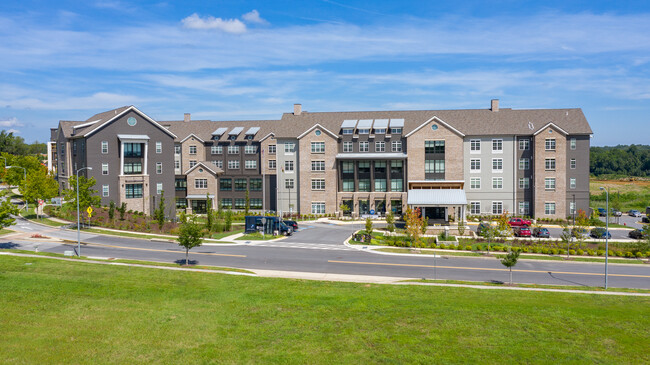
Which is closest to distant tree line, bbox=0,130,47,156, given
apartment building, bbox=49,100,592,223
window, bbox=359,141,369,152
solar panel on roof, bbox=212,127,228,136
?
apartment building, bbox=49,100,592,223

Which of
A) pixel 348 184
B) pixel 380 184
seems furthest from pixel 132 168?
pixel 380 184

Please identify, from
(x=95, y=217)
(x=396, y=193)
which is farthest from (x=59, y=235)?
(x=396, y=193)

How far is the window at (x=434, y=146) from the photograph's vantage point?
66.6m

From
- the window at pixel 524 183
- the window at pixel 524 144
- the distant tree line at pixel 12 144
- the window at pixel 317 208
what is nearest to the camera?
the window at pixel 524 144

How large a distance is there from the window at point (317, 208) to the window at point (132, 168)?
25.3 metres

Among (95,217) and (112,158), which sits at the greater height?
(112,158)

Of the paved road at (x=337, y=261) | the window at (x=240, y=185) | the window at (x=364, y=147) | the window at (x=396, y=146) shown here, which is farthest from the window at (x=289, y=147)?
the paved road at (x=337, y=261)

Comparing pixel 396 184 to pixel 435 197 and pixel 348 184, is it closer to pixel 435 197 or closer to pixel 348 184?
pixel 348 184

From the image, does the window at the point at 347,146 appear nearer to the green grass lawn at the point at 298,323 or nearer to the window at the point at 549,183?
the window at the point at 549,183

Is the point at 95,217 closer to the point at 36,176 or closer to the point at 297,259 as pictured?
the point at 36,176

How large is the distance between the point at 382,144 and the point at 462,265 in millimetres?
33346

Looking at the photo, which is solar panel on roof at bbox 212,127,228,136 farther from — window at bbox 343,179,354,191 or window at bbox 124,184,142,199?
window at bbox 343,179,354,191

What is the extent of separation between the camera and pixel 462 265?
38.2 metres

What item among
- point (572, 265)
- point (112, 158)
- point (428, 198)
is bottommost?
point (572, 265)
